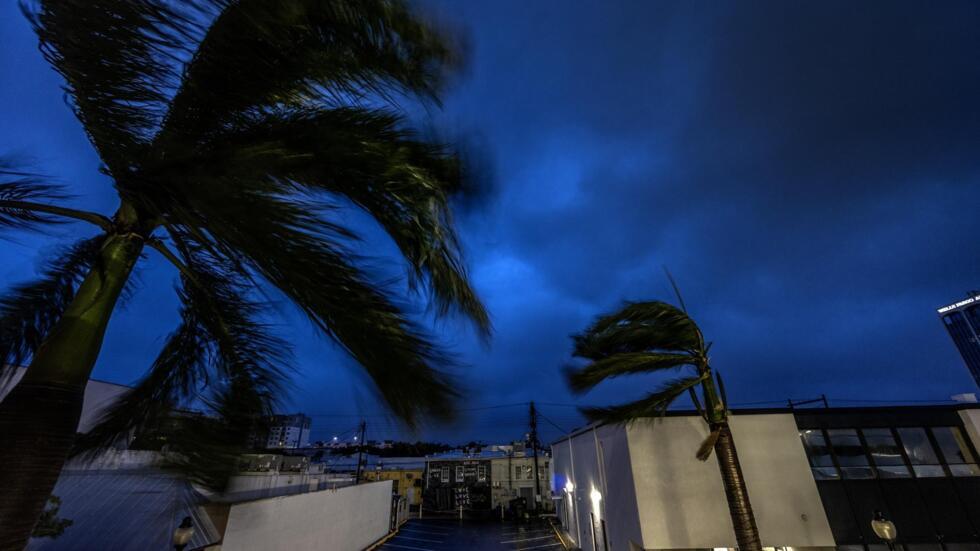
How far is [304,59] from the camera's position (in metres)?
1.18

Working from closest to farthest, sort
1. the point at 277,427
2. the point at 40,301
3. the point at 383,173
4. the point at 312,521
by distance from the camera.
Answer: the point at 383,173, the point at 277,427, the point at 40,301, the point at 312,521

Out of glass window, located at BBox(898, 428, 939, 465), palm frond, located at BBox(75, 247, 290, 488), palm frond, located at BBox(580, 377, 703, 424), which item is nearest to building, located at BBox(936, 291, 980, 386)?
glass window, located at BBox(898, 428, 939, 465)

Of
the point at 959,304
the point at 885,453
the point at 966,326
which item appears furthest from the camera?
the point at 966,326

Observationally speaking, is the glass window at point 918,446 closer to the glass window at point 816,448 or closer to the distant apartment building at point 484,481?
the glass window at point 816,448

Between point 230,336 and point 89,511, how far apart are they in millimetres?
4595

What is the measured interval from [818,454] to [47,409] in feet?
45.1

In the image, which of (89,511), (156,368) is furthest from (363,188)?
(89,511)

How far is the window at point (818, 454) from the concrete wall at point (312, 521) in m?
13.2

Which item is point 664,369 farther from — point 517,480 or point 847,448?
point 517,480

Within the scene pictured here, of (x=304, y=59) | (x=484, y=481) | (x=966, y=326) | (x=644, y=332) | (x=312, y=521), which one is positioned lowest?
(x=312, y=521)

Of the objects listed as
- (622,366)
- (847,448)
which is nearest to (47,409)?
(622,366)

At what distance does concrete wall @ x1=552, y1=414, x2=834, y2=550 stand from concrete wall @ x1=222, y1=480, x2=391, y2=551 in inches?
341

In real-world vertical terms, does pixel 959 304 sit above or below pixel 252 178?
above

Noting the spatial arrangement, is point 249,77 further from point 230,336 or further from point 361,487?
point 361,487
